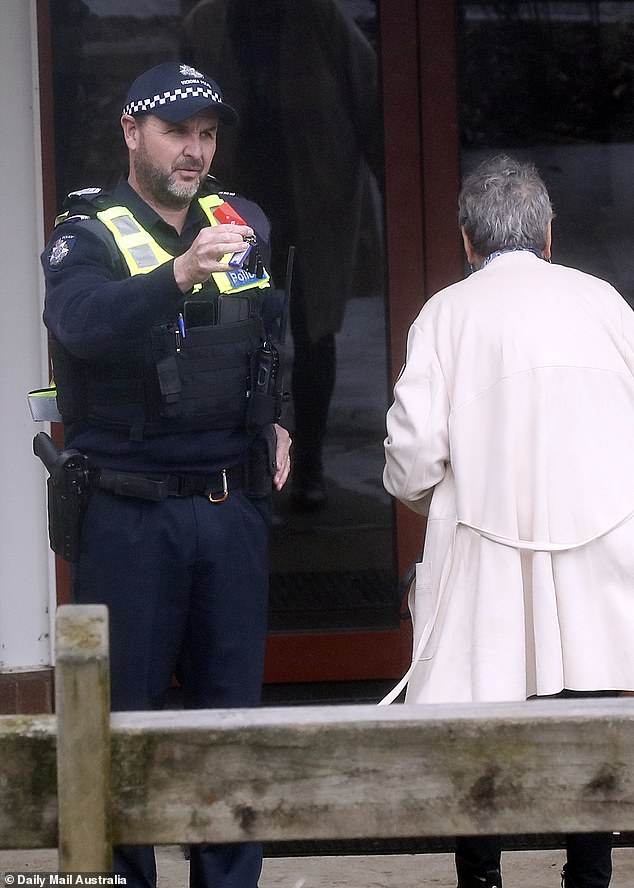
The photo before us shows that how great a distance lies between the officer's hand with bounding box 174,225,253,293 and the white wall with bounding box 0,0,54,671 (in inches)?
64.7

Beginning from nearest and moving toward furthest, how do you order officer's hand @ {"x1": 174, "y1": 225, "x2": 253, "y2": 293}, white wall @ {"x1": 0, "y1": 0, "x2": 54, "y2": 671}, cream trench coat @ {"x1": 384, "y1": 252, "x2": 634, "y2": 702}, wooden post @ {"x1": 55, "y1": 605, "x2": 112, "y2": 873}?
wooden post @ {"x1": 55, "y1": 605, "x2": 112, "y2": 873} → officer's hand @ {"x1": 174, "y1": 225, "x2": 253, "y2": 293} → cream trench coat @ {"x1": 384, "y1": 252, "x2": 634, "y2": 702} → white wall @ {"x1": 0, "y1": 0, "x2": 54, "y2": 671}

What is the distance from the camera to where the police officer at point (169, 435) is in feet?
9.29

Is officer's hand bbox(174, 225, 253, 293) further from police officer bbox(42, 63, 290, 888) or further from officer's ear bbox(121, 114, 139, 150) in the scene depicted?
officer's ear bbox(121, 114, 139, 150)

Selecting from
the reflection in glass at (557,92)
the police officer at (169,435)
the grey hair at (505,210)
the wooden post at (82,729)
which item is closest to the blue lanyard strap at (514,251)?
the grey hair at (505,210)

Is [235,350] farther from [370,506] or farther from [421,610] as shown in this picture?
[370,506]

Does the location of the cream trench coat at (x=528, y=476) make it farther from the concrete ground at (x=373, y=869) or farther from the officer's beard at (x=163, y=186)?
the concrete ground at (x=373, y=869)

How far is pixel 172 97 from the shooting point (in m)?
2.89

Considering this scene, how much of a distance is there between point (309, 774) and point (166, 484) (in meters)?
1.20

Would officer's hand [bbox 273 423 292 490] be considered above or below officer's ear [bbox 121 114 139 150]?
below

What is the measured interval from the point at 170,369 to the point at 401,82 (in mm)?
1887

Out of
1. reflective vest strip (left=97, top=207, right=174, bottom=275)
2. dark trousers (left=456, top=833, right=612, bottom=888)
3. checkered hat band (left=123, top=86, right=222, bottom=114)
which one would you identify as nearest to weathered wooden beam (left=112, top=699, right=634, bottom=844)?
dark trousers (left=456, top=833, right=612, bottom=888)

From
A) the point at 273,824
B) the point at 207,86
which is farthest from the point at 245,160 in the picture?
the point at 273,824

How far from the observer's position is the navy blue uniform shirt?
267cm

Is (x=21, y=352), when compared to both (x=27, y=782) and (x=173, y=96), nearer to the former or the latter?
(x=173, y=96)
